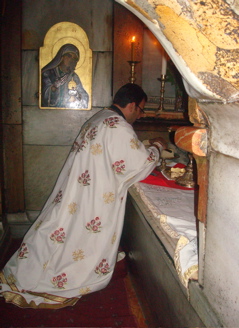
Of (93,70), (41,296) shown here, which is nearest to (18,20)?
(93,70)

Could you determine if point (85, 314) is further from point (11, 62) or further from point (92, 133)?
Answer: point (11, 62)

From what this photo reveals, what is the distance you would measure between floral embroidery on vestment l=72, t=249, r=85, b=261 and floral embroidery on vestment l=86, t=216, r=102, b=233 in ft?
0.65

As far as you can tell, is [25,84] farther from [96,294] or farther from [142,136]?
[96,294]

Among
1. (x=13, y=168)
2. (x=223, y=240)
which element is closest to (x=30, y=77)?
(x=13, y=168)

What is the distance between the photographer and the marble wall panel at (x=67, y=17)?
3754 millimetres

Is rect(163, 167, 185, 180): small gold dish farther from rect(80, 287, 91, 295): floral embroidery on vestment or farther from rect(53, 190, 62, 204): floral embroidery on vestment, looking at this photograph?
rect(80, 287, 91, 295): floral embroidery on vestment

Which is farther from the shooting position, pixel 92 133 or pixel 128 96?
pixel 128 96

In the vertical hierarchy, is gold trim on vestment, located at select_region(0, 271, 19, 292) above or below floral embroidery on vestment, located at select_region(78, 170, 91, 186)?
below

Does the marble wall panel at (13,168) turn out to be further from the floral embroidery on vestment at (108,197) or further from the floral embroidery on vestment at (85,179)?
the floral embroidery on vestment at (108,197)

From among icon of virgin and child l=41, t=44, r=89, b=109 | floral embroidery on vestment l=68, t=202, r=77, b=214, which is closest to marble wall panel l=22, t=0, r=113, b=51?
icon of virgin and child l=41, t=44, r=89, b=109

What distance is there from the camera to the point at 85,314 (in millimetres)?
2359

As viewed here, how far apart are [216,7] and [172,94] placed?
10.8 ft

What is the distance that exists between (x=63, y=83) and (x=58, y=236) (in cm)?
221

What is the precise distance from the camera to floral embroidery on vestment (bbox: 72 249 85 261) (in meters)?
2.49
